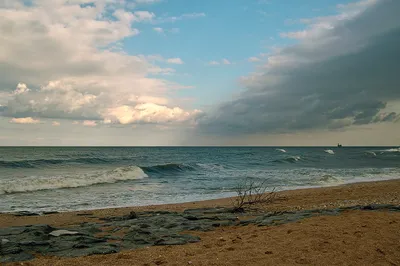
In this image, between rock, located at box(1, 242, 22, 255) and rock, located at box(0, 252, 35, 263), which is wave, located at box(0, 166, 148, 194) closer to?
rock, located at box(1, 242, 22, 255)

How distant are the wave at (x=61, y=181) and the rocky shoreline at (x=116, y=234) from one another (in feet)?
37.9

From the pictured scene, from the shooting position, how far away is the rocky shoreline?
20.6ft

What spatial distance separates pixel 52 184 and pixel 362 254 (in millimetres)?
20078

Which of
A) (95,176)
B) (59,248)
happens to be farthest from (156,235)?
(95,176)

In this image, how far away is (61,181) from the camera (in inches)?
865

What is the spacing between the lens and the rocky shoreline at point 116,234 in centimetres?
627

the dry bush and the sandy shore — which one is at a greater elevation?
the sandy shore

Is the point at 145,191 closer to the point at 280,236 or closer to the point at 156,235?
the point at 156,235

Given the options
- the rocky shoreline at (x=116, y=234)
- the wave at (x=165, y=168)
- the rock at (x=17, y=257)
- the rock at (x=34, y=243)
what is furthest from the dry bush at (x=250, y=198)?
the wave at (x=165, y=168)

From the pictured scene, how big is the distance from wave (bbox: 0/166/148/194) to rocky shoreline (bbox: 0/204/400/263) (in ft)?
37.9

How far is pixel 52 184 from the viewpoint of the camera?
2128 centimetres

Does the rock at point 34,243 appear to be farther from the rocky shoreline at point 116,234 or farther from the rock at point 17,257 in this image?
the rock at point 17,257

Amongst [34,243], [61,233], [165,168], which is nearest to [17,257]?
[34,243]

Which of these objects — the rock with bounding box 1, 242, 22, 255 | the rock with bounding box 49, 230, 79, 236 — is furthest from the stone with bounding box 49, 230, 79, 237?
the rock with bounding box 1, 242, 22, 255
